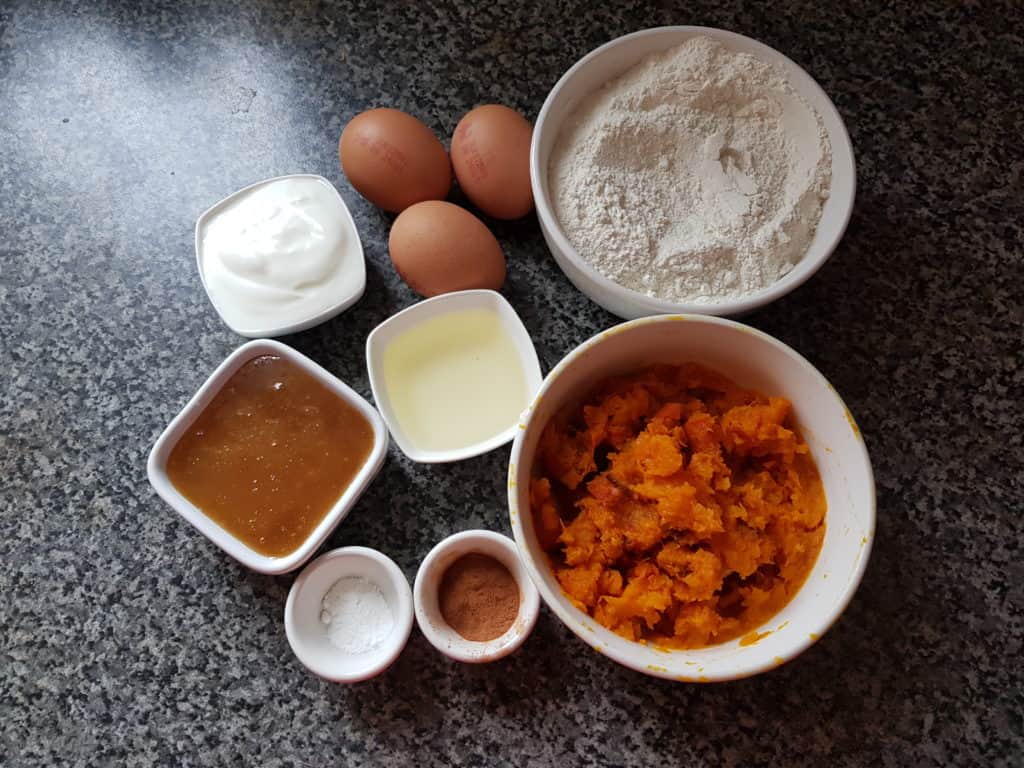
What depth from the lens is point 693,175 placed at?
1146mm

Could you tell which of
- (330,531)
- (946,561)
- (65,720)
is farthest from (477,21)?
(65,720)

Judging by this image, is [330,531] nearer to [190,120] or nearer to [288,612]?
[288,612]

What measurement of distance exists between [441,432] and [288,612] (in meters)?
0.32

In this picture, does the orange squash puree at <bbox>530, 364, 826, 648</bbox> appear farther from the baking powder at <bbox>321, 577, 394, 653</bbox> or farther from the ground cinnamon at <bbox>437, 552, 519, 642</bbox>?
the baking powder at <bbox>321, 577, 394, 653</bbox>

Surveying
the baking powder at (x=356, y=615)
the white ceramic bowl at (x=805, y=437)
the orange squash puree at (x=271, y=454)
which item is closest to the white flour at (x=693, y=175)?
the white ceramic bowl at (x=805, y=437)

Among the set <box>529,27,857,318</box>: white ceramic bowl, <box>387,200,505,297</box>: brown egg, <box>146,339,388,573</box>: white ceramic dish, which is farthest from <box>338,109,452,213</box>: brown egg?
<box>146,339,388,573</box>: white ceramic dish

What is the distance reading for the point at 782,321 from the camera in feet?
4.02

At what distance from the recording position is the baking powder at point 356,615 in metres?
1.11

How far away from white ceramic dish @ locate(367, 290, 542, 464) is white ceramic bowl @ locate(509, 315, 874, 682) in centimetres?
13

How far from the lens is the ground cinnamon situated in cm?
109

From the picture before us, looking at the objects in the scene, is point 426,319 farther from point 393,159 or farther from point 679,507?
point 679,507

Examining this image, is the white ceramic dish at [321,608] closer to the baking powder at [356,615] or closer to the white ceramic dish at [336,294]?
the baking powder at [356,615]

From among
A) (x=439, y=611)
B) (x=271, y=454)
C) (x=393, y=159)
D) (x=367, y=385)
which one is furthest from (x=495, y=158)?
(x=439, y=611)

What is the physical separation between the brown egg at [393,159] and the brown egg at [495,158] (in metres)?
0.04
